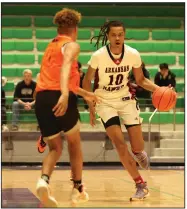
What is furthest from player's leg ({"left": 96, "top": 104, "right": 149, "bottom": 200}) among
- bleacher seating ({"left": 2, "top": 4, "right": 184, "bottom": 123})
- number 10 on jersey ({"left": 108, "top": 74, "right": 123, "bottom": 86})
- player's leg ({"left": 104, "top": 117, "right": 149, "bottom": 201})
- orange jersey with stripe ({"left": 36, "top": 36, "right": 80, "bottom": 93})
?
bleacher seating ({"left": 2, "top": 4, "right": 184, "bottom": 123})

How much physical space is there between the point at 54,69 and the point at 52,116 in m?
0.47

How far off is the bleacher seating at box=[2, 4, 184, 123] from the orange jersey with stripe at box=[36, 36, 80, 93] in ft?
30.5

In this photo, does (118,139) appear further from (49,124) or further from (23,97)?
(23,97)

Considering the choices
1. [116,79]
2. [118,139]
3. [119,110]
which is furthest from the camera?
[119,110]

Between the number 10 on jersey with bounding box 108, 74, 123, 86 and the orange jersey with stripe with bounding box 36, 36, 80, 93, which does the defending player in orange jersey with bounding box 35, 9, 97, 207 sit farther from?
the number 10 on jersey with bounding box 108, 74, 123, 86

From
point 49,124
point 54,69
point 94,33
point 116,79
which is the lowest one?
point 49,124

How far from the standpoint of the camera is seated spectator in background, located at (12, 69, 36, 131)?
1238cm

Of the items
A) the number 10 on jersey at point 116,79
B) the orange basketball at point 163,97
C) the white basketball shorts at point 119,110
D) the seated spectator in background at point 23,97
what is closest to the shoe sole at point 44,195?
the white basketball shorts at point 119,110

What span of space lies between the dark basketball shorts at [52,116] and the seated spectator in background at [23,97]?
22.1ft

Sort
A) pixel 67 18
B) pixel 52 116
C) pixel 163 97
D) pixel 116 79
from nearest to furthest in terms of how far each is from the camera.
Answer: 1. pixel 52 116
2. pixel 67 18
3. pixel 116 79
4. pixel 163 97

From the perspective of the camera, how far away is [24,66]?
1546 centimetres

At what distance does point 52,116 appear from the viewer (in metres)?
5.52

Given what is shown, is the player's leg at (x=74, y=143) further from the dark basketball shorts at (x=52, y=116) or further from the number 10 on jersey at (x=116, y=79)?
the number 10 on jersey at (x=116, y=79)

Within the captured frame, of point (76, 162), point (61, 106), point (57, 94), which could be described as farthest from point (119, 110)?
point (61, 106)
